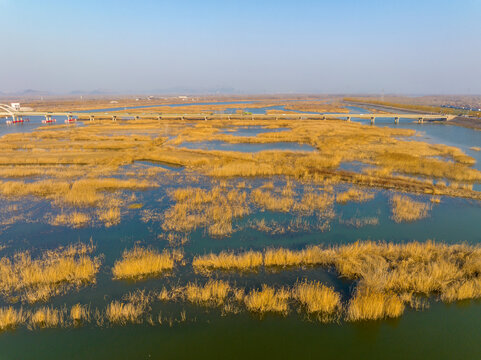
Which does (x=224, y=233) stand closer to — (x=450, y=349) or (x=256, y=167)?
(x=450, y=349)

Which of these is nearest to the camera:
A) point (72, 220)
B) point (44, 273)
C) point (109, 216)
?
point (44, 273)

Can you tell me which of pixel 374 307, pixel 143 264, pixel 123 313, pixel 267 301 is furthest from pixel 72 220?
pixel 374 307

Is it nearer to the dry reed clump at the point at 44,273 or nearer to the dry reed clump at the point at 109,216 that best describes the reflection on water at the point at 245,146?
the dry reed clump at the point at 109,216

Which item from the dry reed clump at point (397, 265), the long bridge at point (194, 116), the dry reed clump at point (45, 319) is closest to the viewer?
the dry reed clump at point (45, 319)

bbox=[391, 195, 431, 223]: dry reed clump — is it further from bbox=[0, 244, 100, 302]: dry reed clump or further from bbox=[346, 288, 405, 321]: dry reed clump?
bbox=[0, 244, 100, 302]: dry reed clump

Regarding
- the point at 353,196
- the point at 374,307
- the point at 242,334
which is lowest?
the point at 242,334

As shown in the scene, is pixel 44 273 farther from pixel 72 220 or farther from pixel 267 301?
pixel 267 301

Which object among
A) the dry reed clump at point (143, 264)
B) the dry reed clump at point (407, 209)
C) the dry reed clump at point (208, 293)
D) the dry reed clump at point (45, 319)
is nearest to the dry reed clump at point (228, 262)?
the dry reed clump at point (143, 264)

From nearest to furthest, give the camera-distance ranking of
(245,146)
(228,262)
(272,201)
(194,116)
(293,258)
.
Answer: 1. (228,262)
2. (293,258)
3. (272,201)
4. (245,146)
5. (194,116)
